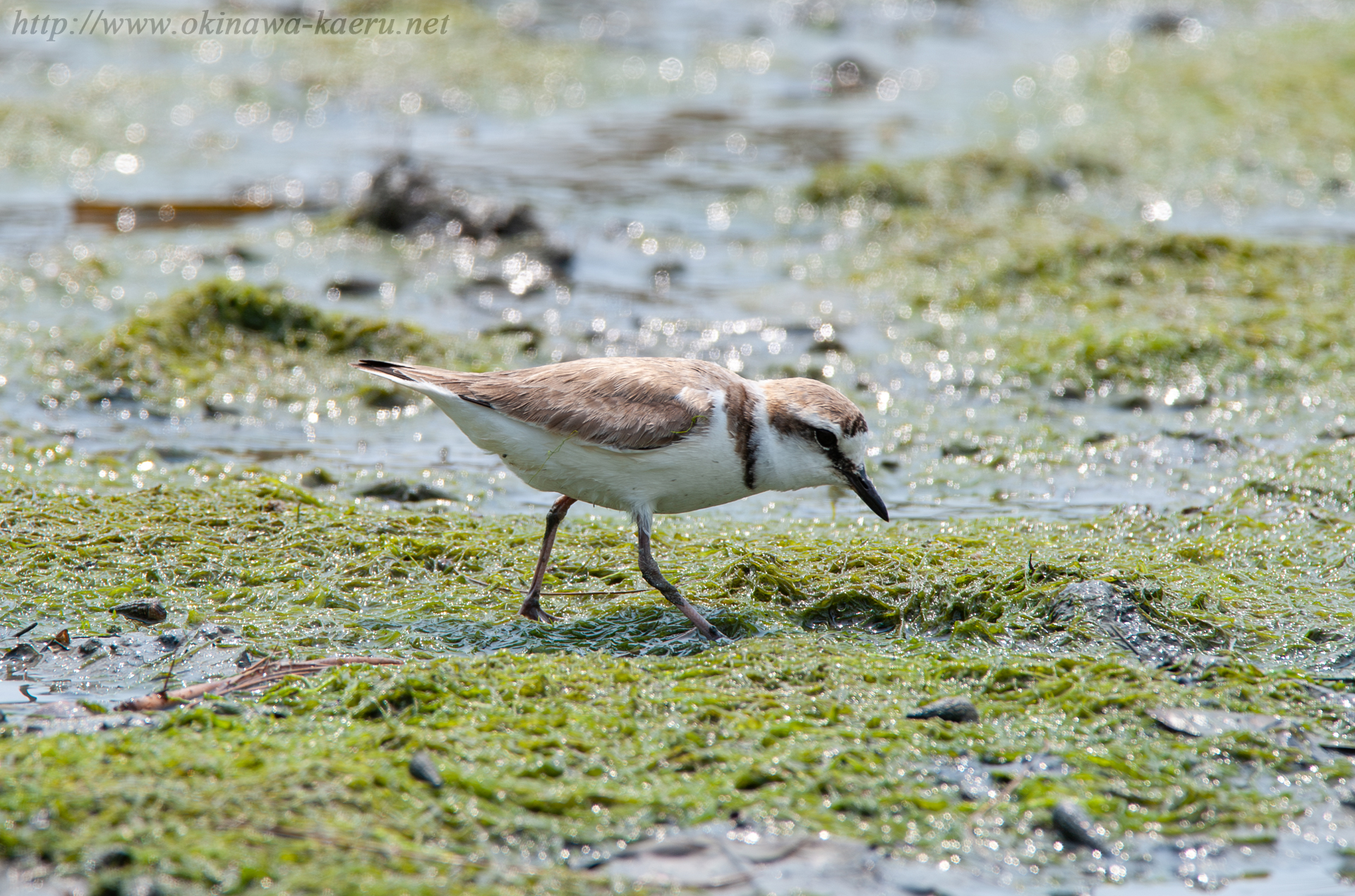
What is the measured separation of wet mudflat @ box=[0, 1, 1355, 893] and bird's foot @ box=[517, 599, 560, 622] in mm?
115

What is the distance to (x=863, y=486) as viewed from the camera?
6.12 m

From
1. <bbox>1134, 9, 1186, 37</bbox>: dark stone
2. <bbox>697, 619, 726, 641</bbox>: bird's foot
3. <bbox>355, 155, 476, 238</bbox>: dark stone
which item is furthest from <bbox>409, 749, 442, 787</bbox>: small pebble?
<bbox>1134, 9, 1186, 37</bbox>: dark stone

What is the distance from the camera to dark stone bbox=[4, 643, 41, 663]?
207 inches

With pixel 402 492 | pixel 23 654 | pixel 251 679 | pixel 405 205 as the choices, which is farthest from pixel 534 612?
pixel 405 205

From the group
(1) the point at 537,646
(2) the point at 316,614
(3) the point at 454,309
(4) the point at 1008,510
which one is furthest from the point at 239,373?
(4) the point at 1008,510

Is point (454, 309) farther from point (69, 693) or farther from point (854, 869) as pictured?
point (854, 869)

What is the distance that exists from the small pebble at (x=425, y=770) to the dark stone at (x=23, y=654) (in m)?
2.01

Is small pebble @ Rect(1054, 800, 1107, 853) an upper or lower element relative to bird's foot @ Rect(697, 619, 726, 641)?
lower

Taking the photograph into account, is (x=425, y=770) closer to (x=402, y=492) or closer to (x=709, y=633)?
(x=709, y=633)

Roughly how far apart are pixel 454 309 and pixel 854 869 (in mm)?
7362

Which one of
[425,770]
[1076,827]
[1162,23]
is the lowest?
Result: [1076,827]

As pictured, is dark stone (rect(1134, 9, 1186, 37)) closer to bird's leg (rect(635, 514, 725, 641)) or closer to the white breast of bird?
the white breast of bird

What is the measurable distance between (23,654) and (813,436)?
11.7 feet

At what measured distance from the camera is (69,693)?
16.4 feet
